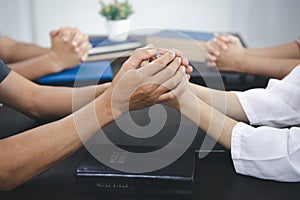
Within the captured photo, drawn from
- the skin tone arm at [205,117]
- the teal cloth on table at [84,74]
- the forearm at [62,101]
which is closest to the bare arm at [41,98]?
the forearm at [62,101]

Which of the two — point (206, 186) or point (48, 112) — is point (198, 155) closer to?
point (206, 186)

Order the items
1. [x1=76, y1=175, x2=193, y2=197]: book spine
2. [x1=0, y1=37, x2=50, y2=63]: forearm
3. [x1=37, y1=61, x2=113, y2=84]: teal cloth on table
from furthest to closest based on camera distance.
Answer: [x1=0, y1=37, x2=50, y2=63]: forearm → [x1=37, y1=61, x2=113, y2=84]: teal cloth on table → [x1=76, y1=175, x2=193, y2=197]: book spine

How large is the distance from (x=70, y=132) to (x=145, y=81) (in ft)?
0.60

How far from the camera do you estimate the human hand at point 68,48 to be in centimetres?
153

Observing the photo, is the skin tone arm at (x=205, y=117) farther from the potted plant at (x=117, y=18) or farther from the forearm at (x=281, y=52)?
the potted plant at (x=117, y=18)

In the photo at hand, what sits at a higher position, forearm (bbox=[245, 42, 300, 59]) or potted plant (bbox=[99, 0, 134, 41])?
potted plant (bbox=[99, 0, 134, 41])

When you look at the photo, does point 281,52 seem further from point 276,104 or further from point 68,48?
point 68,48

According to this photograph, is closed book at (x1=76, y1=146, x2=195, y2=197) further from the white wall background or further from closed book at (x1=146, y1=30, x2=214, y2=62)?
the white wall background

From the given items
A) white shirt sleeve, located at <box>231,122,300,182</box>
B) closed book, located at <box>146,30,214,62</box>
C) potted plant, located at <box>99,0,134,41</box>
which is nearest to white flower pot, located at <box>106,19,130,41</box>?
potted plant, located at <box>99,0,134,41</box>

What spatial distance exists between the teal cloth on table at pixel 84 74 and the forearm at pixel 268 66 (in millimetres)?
488

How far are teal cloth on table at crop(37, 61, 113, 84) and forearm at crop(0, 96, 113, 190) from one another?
545mm

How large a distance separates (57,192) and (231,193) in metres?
0.33

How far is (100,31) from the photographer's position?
2.97m

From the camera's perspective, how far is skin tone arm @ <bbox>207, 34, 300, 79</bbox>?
4.76 ft
